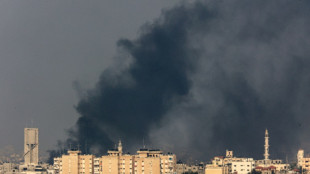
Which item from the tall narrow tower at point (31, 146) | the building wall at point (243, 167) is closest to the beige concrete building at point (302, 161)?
the building wall at point (243, 167)

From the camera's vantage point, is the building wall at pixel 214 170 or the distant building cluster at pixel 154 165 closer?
the building wall at pixel 214 170

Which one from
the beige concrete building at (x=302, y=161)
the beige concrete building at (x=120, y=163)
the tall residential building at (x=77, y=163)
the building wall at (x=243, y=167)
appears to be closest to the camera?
the beige concrete building at (x=120, y=163)

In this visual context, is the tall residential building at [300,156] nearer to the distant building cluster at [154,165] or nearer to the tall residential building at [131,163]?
the distant building cluster at [154,165]

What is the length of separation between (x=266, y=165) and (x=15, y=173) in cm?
3258

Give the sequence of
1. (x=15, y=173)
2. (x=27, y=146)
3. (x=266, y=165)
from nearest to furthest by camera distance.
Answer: (x=266, y=165), (x=15, y=173), (x=27, y=146)

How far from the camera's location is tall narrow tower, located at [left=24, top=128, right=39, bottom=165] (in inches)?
5157

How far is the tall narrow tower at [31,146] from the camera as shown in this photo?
430 feet

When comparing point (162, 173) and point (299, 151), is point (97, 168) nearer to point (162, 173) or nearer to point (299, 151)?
point (162, 173)

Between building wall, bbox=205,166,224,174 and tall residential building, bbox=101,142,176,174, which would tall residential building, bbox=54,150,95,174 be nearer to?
tall residential building, bbox=101,142,176,174

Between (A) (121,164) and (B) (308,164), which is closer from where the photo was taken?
(A) (121,164)

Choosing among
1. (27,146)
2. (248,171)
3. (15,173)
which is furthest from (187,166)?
(27,146)

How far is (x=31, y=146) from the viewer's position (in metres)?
134

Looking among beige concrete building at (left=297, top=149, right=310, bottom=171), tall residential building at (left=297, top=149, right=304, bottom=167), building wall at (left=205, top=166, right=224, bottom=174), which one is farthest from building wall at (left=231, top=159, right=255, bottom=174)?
tall residential building at (left=297, top=149, right=304, bottom=167)

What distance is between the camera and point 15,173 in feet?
374
